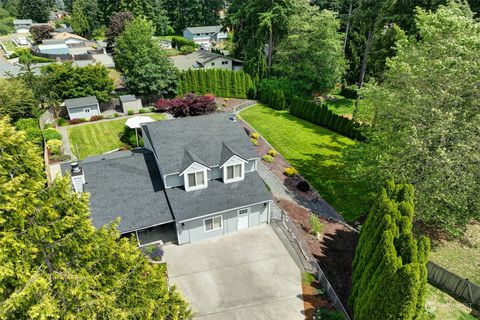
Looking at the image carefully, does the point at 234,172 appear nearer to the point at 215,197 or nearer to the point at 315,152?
the point at 215,197

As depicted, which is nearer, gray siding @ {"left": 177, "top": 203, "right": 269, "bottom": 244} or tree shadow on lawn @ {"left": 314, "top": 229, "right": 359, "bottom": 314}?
tree shadow on lawn @ {"left": 314, "top": 229, "right": 359, "bottom": 314}

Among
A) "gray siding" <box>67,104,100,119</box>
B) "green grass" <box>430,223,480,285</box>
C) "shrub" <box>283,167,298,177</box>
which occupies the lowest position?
"green grass" <box>430,223,480,285</box>

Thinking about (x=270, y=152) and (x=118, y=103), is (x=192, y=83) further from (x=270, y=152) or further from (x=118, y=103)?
(x=270, y=152)

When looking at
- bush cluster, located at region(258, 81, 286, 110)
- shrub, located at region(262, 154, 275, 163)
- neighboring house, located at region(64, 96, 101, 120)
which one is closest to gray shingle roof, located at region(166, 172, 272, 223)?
shrub, located at region(262, 154, 275, 163)

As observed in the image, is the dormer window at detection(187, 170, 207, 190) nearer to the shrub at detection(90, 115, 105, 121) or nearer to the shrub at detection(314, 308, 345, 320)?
the shrub at detection(314, 308, 345, 320)

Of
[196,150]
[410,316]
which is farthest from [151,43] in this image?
[410,316]
